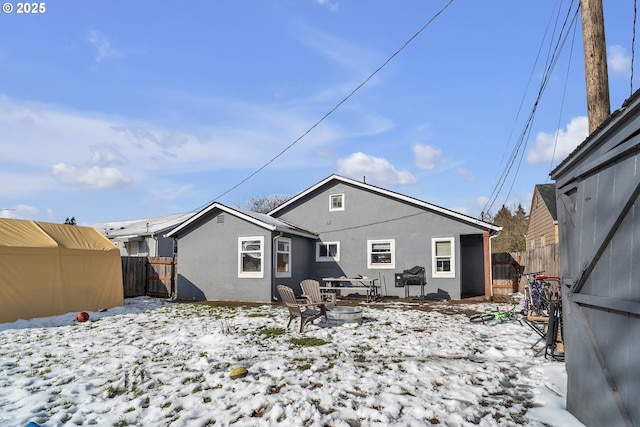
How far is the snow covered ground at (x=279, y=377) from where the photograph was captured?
12.7 ft

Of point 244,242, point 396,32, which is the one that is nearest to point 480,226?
point 396,32

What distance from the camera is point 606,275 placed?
313cm

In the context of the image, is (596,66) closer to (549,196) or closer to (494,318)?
(494,318)

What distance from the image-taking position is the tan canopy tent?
9.75 m

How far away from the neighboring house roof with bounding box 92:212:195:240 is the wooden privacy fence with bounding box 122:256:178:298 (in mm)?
3627

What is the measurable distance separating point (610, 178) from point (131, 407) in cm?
494

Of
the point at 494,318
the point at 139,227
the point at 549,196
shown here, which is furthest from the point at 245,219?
the point at 549,196

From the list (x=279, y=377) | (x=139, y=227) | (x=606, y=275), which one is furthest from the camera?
(x=139, y=227)

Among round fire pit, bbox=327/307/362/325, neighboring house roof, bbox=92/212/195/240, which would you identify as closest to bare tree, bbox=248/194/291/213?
neighboring house roof, bbox=92/212/195/240

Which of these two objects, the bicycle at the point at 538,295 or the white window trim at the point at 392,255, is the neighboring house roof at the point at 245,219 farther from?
the bicycle at the point at 538,295

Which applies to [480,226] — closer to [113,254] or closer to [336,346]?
[336,346]

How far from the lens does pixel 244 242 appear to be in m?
14.4

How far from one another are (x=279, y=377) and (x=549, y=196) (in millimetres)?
20485

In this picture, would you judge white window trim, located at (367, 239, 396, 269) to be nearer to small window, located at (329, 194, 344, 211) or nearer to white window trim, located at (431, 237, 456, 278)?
white window trim, located at (431, 237, 456, 278)
